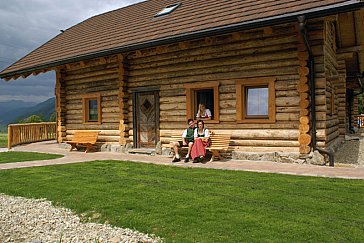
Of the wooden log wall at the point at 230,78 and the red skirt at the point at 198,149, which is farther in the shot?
the red skirt at the point at 198,149

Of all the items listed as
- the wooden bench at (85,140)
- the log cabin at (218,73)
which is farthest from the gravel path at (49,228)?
the wooden bench at (85,140)

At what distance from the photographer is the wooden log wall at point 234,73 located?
341 inches

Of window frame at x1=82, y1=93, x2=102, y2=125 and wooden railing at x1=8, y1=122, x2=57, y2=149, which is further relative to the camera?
wooden railing at x1=8, y1=122, x2=57, y2=149

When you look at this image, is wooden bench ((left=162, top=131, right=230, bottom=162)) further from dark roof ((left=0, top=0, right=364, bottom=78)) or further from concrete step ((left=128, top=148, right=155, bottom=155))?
dark roof ((left=0, top=0, right=364, bottom=78))

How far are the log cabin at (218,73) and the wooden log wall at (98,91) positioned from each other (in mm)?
39

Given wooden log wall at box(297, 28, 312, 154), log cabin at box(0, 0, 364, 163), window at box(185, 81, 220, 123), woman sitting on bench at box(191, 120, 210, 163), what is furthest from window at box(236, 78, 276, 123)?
woman sitting on bench at box(191, 120, 210, 163)

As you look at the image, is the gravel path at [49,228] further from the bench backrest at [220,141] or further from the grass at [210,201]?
the bench backrest at [220,141]

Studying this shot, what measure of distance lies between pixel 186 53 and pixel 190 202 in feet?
20.7

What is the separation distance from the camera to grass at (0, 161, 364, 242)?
3.79 metres

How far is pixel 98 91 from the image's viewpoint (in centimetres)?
1288

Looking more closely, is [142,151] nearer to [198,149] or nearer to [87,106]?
[198,149]

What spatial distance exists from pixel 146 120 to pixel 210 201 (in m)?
7.16

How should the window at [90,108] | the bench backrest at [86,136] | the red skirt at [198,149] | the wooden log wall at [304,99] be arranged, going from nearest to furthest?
the wooden log wall at [304,99], the red skirt at [198,149], the bench backrest at [86,136], the window at [90,108]

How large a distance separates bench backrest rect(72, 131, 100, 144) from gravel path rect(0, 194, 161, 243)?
7349 millimetres
